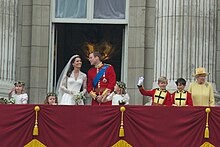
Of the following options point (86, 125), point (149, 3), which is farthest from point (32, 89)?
point (86, 125)

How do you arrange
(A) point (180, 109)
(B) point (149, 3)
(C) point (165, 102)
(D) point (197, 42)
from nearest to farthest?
(A) point (180, 109), (C) point (165, 102), (D) point (197, 42), (B) point (149, 3)

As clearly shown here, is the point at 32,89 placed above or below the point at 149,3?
below

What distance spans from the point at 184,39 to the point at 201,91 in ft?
8.38

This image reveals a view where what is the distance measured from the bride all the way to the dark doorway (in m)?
3.66

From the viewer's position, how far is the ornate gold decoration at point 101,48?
27.7 meters

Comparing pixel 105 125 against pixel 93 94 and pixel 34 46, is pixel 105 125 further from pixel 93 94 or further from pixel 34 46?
pixel 34 46

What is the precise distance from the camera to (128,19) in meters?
26.9

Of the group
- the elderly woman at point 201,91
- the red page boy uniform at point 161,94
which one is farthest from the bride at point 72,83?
the elderly woman at point 201,91

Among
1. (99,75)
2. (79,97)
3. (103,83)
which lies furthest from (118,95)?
(79,97)

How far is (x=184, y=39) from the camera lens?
82.2 ft

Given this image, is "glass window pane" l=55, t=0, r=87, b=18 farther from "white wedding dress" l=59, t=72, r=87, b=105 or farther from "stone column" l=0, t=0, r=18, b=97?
"white wedding dress" l=59, t=72, r=87, b=105

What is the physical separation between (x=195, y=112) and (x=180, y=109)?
326mm

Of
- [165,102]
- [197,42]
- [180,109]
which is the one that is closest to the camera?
[180,109]

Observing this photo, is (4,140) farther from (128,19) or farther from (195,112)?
(128,19)
